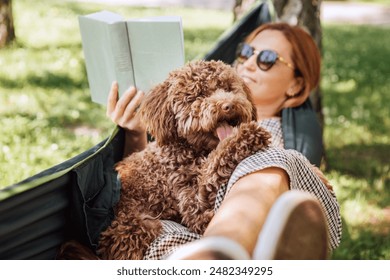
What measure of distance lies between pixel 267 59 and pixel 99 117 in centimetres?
315

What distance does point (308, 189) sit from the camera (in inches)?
99.1

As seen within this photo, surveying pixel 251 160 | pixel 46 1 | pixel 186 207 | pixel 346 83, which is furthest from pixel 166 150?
pixel 46 1

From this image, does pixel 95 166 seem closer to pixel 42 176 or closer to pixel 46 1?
pixel 42 176

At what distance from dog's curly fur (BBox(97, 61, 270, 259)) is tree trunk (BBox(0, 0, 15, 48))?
7385mm

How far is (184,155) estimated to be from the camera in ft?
8.64

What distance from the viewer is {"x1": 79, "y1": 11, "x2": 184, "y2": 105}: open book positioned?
286cm

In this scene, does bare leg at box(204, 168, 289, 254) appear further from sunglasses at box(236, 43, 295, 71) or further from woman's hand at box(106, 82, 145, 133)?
sunglasses at box(236, 43, 295, 71)

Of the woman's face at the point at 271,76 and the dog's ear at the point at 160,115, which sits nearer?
the dog's ear at the point at 160,115

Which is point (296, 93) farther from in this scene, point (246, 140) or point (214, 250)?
point (214, 250)

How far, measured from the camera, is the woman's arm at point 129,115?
9.66 feet

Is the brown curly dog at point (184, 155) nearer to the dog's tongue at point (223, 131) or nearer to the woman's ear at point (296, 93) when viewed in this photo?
the dog's tongue at point (223, 131)

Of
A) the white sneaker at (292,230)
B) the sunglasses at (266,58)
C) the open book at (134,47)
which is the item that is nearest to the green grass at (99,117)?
the sunglasses at (266,58)

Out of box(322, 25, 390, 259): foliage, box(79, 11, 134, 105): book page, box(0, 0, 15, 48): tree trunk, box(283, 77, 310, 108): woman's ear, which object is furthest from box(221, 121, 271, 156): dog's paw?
box(0, 0, 15, 48): tree trunk

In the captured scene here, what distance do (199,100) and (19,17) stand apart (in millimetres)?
10261
